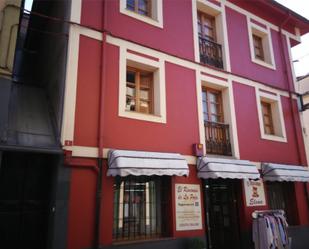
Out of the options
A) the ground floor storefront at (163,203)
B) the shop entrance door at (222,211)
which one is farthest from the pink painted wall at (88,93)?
the shop entrance door at (222,211)

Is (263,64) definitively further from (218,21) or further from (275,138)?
(275,138)

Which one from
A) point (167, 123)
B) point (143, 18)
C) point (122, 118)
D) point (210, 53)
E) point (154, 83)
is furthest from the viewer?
point (210, 53)

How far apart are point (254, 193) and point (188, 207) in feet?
8.96

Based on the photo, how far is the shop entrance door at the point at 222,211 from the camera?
345 inches

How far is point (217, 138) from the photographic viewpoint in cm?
907

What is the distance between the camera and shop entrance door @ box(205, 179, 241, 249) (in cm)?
877

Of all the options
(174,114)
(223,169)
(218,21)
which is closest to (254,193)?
(223,169)

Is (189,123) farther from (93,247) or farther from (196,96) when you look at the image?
(93,247)

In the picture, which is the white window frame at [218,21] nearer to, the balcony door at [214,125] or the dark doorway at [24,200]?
the balcony door at [214,125]

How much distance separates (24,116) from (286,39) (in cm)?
1136

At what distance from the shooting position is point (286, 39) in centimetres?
1259

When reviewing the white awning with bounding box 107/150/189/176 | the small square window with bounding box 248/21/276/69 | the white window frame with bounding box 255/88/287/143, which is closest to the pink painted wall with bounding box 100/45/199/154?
the white awning with bounding box 107/150/189/176

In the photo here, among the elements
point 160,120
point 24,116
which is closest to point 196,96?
point 160,120

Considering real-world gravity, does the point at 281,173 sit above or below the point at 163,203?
above
